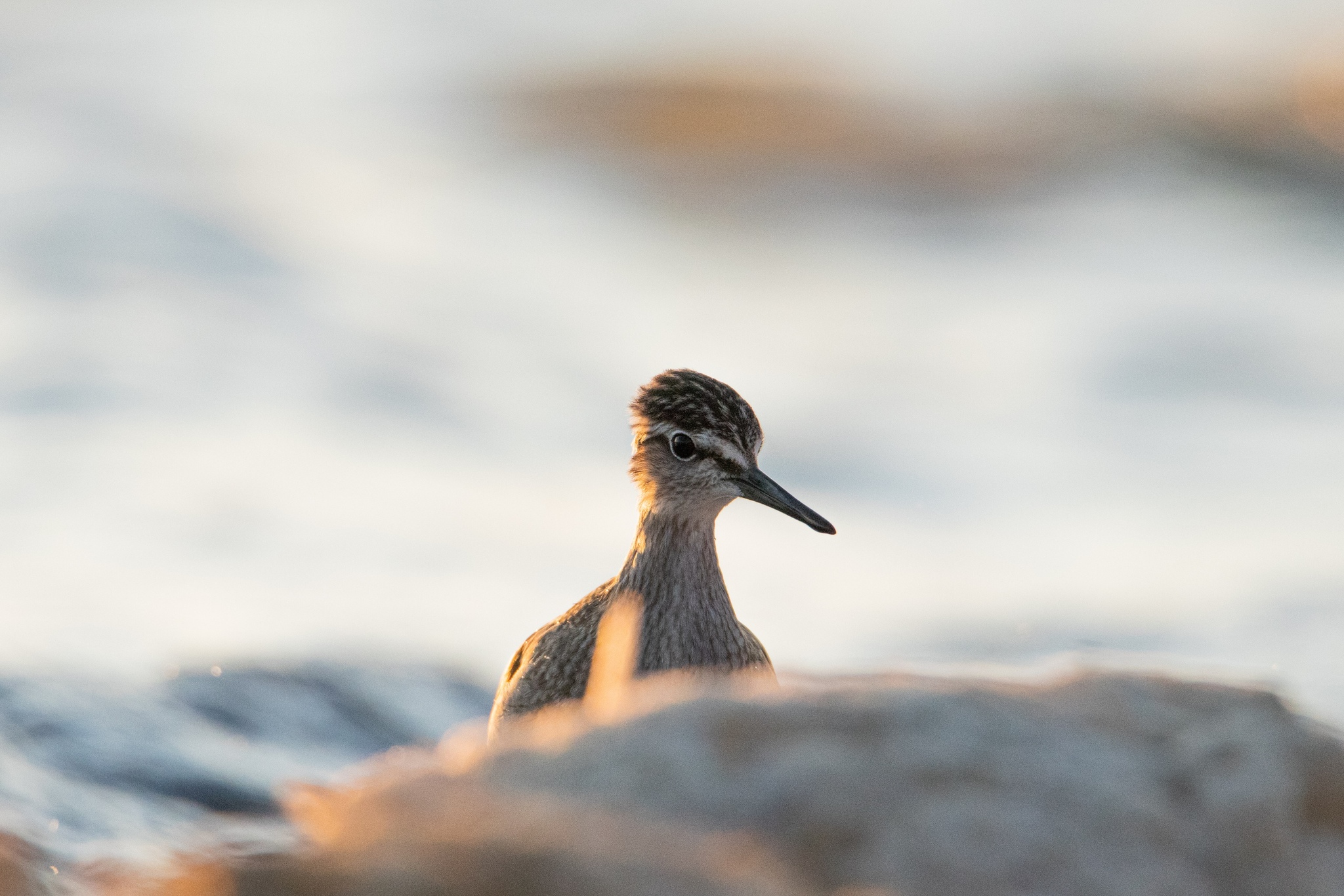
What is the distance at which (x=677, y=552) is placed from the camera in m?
6.89

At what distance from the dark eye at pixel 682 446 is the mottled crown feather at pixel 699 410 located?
3cm

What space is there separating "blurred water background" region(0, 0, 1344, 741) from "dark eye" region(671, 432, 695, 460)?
7.59ft

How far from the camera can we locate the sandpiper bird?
645 cm

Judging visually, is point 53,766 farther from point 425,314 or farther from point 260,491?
point 425,314

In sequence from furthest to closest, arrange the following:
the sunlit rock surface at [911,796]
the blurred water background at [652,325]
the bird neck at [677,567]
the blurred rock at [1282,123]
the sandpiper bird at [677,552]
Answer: the blurred rock at [1282,123] < the blurred water background at [652,325] < the bird neck at [677,567] < the sandpiper bird at [677,552] < the sunlit rock surface at [911,796]

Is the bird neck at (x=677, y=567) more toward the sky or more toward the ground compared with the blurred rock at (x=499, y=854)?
more toward the sky

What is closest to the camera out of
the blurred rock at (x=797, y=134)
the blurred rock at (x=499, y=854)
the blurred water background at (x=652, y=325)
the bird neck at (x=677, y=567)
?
the blurred rock at (x=499, y=854)

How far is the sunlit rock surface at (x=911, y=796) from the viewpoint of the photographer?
9.49 ft

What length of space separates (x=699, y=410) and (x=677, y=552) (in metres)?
0.57

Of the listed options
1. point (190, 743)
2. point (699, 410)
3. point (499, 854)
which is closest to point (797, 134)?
point (190, 743)

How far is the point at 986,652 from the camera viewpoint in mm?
11039

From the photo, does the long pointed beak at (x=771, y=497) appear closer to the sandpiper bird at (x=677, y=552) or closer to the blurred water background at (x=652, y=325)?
the sandpiper bird at (x=677, y=552)

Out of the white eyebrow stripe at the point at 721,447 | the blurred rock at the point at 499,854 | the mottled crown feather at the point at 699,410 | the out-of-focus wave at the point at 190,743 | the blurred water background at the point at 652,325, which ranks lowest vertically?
the blurred rock at the point at 499,854

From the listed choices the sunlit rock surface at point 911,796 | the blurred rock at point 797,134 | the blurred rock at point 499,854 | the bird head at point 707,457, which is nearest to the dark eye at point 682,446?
the bird head at point 707,457
